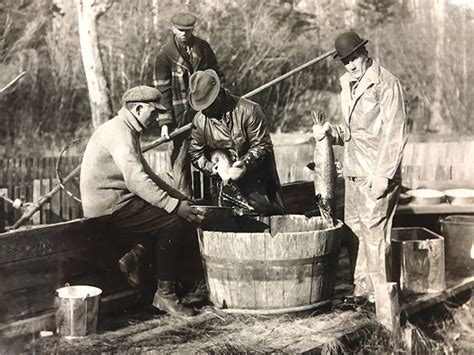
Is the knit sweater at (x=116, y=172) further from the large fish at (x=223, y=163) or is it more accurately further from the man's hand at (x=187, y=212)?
the large fish at (x=223, y=163)

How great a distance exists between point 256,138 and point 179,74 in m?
1.98

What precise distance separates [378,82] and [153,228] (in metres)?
2.44

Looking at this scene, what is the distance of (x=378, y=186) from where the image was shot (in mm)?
6594

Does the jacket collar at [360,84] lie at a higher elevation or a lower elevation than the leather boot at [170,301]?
higher

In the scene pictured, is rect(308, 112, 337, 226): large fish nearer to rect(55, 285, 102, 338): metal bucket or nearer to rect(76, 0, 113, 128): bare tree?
rect(55, 285, 102, 338): metal bucket

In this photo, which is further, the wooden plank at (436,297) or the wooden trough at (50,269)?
the wooden plank at (436,297)

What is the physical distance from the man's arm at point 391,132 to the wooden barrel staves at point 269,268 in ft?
2.38

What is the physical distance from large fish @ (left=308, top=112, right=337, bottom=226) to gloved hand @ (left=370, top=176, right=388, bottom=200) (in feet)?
1.56

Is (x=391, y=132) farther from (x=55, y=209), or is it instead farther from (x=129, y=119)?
(x=55, y=209)

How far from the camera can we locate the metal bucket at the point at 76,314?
5.69 m

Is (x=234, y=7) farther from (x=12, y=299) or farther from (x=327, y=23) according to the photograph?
(x=12, y=299)

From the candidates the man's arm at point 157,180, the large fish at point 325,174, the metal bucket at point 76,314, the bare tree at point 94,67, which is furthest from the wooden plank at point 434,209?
the bare tree at point 94,67

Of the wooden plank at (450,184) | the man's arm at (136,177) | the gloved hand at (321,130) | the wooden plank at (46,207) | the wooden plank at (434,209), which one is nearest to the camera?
the man's arm at (136,177)

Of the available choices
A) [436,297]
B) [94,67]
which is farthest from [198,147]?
[94,67]
